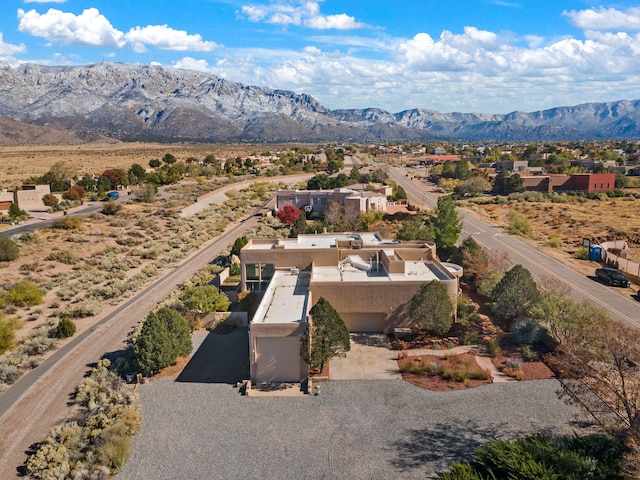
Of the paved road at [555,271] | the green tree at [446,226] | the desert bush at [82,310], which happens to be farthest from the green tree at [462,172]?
the desert bush at [82,310]

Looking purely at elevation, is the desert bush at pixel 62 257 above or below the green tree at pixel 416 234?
below

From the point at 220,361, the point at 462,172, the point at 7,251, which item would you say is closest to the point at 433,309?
the point at 220,361

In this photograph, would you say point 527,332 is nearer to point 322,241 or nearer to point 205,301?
point 322,241

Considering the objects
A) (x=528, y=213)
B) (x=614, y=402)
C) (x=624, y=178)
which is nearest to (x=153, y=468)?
(x=614, y=402)

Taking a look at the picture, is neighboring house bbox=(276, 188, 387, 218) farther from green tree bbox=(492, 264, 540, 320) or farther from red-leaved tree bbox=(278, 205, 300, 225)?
green tree bbox=(492, 264, 540, 320)

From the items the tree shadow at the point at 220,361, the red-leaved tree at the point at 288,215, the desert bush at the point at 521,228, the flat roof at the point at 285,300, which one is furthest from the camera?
the red-leaved tree at the point at 288,215

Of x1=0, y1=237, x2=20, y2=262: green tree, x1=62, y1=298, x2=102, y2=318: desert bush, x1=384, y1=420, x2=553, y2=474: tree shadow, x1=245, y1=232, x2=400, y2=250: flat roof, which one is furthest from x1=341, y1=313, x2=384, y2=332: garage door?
x1=0, y1=237, x2=20, y2=262: green tree

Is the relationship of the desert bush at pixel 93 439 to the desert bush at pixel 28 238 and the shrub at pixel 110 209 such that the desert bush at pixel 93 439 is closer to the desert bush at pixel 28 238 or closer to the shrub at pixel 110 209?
the desert bush at pixel 28 238
